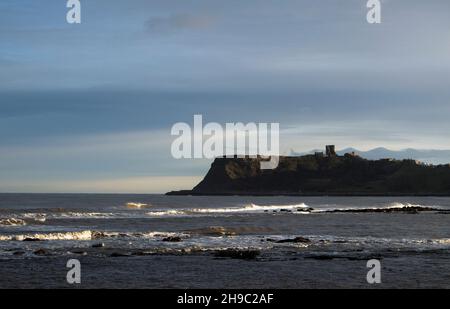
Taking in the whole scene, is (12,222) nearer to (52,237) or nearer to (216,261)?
(52,237)

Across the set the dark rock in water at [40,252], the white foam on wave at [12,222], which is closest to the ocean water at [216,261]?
the dark rock in water at [40,252]

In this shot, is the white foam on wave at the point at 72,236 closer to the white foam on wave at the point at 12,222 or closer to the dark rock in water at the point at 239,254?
the dark rock in water at the point at 239,254

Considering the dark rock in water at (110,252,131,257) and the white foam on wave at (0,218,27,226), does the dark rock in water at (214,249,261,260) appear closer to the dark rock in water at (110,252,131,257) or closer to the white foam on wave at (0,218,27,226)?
the dark rock in water at (110,252,131,257)

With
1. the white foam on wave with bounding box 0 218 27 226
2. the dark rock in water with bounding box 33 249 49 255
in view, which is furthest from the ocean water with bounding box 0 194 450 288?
the white foam on wave with bounding box 0 218 27 226

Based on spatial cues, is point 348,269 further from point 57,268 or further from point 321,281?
point 57,268

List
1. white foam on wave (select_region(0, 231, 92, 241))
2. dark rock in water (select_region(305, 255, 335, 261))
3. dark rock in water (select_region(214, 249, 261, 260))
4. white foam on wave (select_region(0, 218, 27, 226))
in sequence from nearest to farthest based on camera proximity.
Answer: dark rock in water (select_region(305, 255, 335, 261)), dark rock in water (select_region(214, 249, 261, 260)), white foam on wave (select_region(0, 231, 92, 241)), white foam on wave (select_region(0, 218, 27, 226))

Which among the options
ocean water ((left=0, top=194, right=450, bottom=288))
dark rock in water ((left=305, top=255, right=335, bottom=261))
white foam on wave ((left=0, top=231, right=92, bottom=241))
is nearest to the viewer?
ocean water ((left=0, top=194, right=450, bottom=288))

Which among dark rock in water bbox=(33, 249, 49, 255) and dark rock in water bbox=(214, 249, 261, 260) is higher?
dark rock in water bbox=(33, 249, 49, 255)

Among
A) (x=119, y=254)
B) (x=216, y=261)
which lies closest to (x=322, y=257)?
(x=216, y=261)

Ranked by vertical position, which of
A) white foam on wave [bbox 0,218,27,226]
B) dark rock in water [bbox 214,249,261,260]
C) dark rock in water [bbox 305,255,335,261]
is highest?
dark rock in water [bbox 214,249,261,260]
